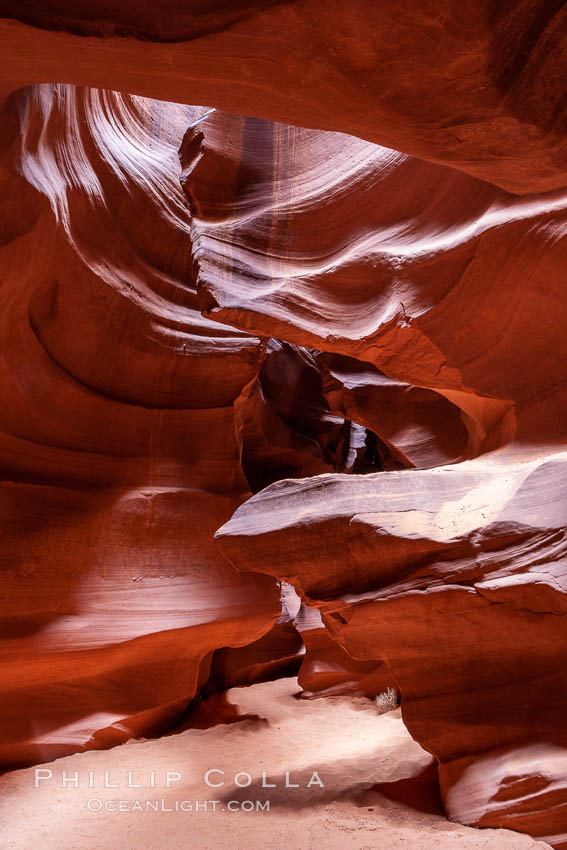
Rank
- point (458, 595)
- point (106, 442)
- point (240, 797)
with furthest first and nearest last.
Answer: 1. point (106, 442)
2. point (240, 797)
3. point (458, 595)

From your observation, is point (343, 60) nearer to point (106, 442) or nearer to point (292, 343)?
point (292, 343)

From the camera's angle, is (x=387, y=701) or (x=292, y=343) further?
(x=387, y=701)

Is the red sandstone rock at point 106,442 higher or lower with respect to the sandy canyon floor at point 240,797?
higher

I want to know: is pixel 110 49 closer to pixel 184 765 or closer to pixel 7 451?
pixel 7 451

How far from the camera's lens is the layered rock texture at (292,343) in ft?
7.79

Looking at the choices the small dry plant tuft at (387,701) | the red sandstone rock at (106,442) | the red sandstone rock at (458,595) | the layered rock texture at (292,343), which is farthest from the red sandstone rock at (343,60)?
the small dry plant tuft at (387,701)

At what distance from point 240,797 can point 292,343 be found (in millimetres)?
4076

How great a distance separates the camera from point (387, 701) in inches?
338

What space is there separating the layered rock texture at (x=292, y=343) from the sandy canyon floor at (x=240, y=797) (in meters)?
0.40

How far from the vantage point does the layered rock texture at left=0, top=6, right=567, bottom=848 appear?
93.5 inches

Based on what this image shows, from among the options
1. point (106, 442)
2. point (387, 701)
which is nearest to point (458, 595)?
point (106, 442)

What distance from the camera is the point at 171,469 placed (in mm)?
7316

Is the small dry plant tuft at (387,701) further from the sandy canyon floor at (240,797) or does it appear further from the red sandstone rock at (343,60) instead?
the red sandstone rock at (343,60)

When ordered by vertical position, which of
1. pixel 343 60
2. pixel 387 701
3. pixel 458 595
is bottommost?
pixel 387 701
